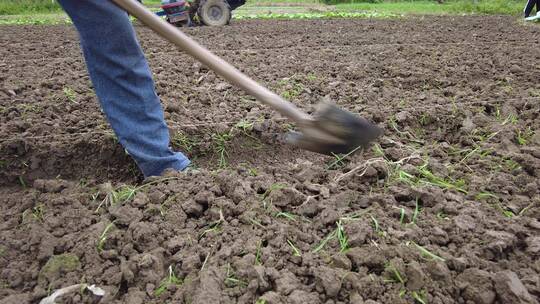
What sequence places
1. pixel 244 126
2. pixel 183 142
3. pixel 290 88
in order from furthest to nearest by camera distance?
pixel 290 88
pixel 244 126
pixel 183 142

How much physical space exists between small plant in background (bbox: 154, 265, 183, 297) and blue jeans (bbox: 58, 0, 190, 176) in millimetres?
826

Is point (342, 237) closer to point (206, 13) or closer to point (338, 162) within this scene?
point (338, 162)

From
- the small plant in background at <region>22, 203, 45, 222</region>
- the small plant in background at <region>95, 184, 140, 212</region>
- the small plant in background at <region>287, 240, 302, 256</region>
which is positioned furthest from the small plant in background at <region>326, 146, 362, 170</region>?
the small plant in background at <region>22, 203, 45, 222</region>

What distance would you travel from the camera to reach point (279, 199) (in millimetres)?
2018

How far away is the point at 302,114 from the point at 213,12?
23.7 feet

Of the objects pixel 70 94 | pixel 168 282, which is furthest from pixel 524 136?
pixel 70 94

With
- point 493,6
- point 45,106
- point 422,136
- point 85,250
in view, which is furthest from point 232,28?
point 493,6

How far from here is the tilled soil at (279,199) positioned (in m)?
1.55

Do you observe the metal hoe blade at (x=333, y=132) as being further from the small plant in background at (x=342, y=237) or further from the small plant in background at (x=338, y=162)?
the small plant in background at (x=338, y=162)

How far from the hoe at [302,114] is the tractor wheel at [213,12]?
22.3ft

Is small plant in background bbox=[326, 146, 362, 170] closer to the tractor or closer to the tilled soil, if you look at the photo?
the tilled soil

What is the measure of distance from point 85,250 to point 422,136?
216 cm

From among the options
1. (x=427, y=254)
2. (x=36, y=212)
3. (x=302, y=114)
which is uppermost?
(x=302, y=114)

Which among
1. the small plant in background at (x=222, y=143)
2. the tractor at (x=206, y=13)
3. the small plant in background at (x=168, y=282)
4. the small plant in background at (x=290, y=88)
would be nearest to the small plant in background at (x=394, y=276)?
the small plant in background at (x=168, y=282)
